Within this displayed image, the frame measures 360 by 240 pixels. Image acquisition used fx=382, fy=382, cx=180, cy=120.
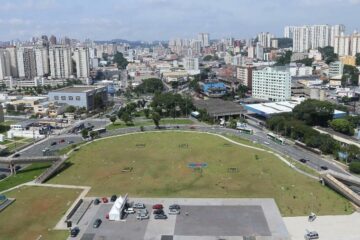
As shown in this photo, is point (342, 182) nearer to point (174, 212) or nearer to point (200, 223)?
point (200, 223)

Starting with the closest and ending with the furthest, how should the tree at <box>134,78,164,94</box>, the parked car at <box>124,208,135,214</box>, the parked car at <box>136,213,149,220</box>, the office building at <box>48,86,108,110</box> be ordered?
1. the parked car at <box>136,213,149,220</box>
2. the parked car at <box>124,208,135,214</box>
3. the office building at <box>48,86,108,110</box>
4. the tree at <box>134,78,164,94</box>

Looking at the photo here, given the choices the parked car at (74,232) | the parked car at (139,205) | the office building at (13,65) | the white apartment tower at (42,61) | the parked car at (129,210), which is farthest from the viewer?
the office building at (13,65)

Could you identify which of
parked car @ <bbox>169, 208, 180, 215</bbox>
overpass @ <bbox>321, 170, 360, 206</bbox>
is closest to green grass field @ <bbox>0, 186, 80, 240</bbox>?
parked car @ <bbox>169, 208, 180, 215</bbox>

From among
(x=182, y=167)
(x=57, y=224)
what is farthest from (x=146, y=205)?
(x=182, y=167)

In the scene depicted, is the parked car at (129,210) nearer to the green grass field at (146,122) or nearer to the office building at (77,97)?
the green grass field at (146,122)

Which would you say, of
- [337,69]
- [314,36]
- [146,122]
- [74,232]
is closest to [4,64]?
[146,122]

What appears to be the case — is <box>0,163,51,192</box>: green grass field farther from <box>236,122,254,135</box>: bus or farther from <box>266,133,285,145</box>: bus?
<box>266,133,285,145</box>: bus

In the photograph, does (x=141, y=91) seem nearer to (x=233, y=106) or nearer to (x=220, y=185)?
(x=233, y=106)

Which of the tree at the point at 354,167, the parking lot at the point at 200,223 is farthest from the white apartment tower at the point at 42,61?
the tree at the point at 354,167
